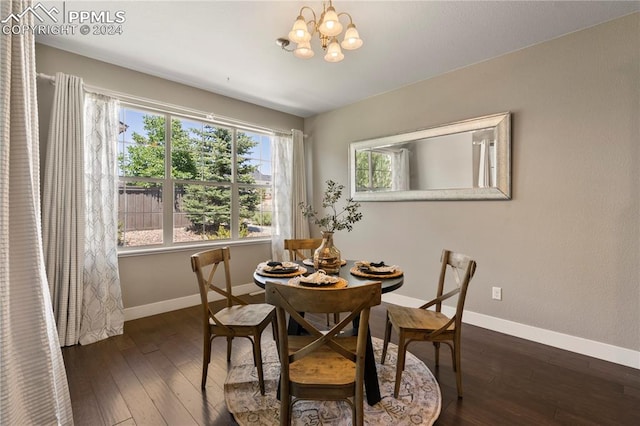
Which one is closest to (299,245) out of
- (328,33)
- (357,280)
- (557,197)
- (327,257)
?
(327,257)

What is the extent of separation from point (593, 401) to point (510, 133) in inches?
83.2

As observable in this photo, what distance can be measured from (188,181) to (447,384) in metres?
3.29

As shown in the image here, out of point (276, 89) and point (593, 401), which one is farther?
point (276, 89)

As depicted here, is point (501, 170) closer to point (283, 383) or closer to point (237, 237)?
point (283, 383)

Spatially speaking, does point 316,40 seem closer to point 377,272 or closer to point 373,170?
point 373,170

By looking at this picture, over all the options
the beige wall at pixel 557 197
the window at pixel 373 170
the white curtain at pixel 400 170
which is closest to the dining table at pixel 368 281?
the beige wall at pixel 557 197

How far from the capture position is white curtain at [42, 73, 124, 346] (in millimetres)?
2492

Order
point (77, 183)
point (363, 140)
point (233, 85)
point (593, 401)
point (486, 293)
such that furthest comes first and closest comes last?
point (363, 140), point (233, 85), point (486, 293), point (77, 183), point (593, 401)

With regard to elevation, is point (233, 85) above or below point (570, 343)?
above

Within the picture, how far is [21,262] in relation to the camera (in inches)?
55.8

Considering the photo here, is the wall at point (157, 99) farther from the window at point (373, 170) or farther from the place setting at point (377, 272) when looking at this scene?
the place setting at point (377, 272)

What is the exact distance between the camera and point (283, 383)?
1297 millimetres

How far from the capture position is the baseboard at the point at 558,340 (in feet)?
7.25


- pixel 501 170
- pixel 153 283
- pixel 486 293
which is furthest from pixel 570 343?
pixel 153 283
